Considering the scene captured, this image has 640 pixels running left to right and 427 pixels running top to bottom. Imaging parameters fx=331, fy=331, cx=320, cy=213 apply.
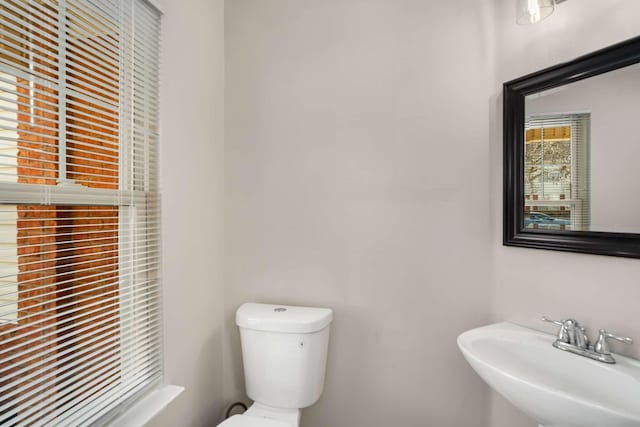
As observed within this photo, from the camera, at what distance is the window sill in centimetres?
105

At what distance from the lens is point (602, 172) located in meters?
1.07

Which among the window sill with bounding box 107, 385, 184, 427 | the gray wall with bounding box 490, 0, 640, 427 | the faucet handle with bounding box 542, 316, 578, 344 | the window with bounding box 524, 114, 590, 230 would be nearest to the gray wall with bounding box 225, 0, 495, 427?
the gray wall with bounding box 490, 0, 640, 427

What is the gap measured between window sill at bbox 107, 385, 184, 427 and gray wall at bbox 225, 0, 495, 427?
47 cm

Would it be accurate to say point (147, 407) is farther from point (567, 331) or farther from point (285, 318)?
point (567, 331)

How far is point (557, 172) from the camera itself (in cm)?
119

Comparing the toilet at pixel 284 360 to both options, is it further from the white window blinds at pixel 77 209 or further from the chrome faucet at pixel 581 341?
the chrome faucet at pixel 581 341

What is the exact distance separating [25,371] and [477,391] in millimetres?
1559

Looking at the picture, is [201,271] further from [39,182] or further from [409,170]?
[409,170]

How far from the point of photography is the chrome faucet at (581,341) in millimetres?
992

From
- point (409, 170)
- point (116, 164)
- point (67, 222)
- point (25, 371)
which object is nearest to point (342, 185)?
point (409, 170)

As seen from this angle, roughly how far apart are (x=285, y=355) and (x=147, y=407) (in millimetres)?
522

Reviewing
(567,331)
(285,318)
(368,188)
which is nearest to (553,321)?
(567,331)

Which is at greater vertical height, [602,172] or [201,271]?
[602,172]

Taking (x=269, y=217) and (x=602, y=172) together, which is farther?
(x=269, y=217)
